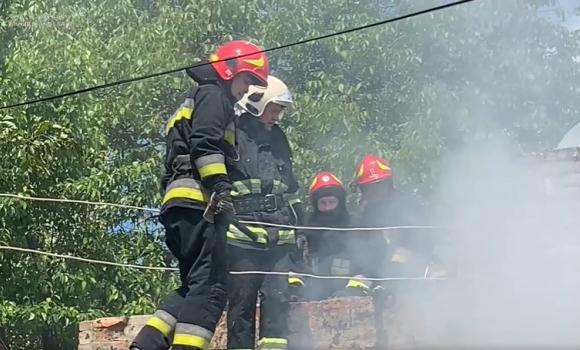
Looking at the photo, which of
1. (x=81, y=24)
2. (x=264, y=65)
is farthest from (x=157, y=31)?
(x=264, y=65)

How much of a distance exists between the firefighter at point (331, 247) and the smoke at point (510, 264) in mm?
556

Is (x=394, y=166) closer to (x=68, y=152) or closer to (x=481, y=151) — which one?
(x=481, y=151)

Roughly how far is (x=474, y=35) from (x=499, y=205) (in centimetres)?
218

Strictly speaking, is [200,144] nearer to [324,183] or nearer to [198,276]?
[198,276]

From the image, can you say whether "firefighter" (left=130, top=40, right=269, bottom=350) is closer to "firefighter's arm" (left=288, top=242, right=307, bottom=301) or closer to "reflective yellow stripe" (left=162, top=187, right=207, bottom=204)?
"reflective yellow stripe" (left=162, top=187, right=207, bottom=204)

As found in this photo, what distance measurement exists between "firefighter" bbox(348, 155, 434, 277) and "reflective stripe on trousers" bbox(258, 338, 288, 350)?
4.00 feet

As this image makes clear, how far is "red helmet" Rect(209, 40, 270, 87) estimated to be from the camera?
4.00 metres

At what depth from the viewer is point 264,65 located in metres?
4.16

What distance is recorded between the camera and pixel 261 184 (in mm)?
4301

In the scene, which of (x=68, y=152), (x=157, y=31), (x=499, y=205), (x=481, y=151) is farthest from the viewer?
(x=157, y=31)

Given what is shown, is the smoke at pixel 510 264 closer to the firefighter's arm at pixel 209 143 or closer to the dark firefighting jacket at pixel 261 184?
the dark firefighting jacket at pixel 261 184

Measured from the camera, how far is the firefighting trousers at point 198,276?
3791mm

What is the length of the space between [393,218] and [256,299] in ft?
4.74

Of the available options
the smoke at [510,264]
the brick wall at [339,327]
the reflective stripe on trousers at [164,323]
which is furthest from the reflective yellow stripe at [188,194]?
the smoke at [510,264]
